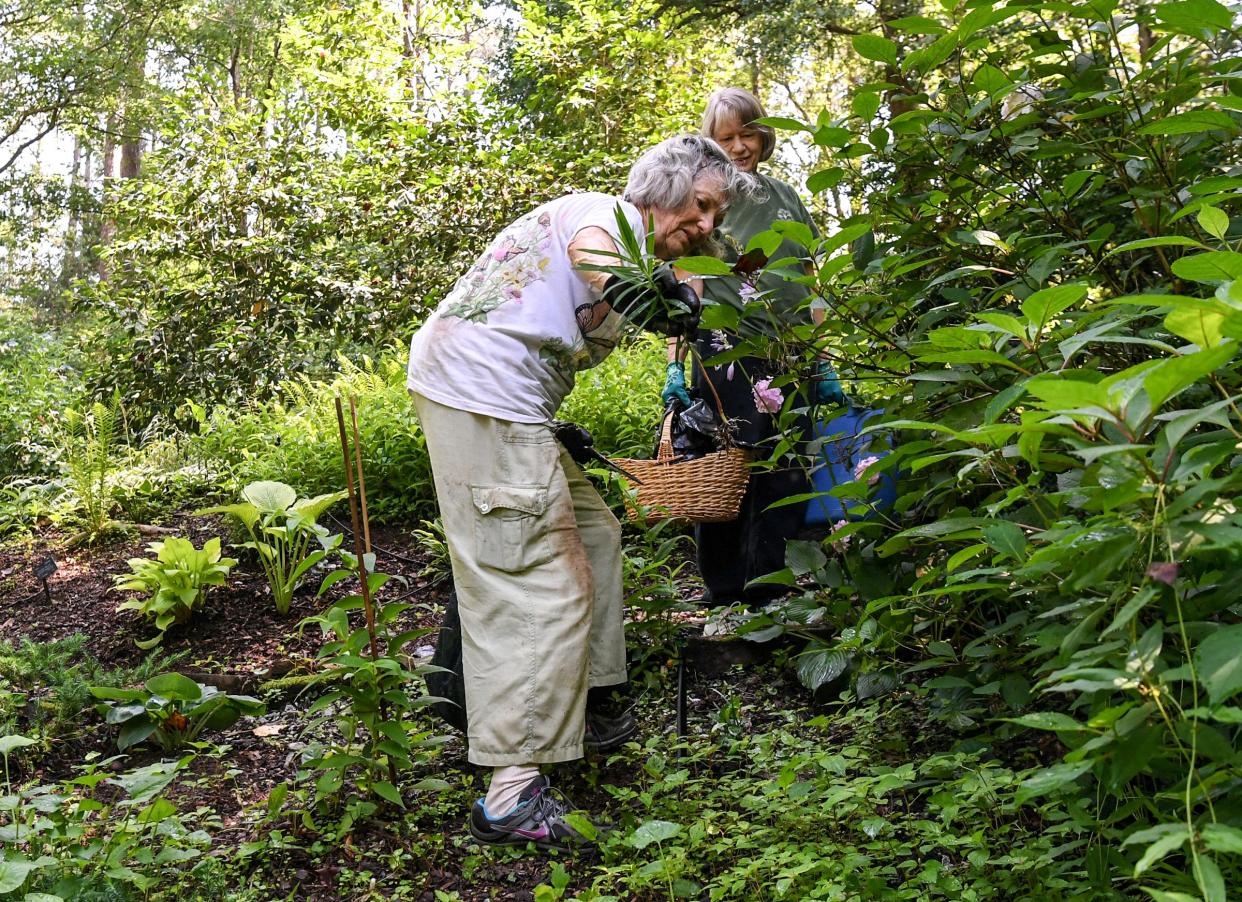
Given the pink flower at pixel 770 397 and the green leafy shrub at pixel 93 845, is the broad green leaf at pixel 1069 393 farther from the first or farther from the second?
the pink flower at pixel 770 397

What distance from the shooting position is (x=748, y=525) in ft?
12.6

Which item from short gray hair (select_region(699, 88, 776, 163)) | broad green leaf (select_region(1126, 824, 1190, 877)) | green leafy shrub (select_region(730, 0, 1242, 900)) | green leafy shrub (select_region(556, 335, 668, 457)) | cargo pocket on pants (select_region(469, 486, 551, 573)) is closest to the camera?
broad green leaf (select_region(1126, 824, 1190, 877))

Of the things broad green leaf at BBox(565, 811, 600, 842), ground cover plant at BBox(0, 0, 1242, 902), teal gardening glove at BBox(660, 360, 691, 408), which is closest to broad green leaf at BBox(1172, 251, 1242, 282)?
ground cover plant at BBox(0, 0, 1242, 902)

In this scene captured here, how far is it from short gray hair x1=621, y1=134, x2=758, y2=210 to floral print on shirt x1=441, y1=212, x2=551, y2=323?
0.25 metres

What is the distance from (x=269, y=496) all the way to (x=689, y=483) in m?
1.75

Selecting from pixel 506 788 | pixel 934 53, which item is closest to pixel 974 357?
pixel 934 53

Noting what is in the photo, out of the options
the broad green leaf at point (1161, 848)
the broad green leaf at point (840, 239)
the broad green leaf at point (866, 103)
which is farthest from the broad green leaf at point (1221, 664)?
the broad green leaf at point (866, 103)

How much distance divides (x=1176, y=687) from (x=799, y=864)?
101 cm

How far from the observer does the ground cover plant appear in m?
1.25

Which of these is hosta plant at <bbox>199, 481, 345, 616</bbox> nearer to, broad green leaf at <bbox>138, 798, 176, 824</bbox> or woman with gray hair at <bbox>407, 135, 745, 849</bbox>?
woman with gray hair at <bbox>407, 135, 745, 849</bbox>

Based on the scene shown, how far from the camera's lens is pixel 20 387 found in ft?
27.2

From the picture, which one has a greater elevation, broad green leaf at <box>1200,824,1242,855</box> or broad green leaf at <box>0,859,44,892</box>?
broad green leaf at <box>1200,824,1242,855</box>

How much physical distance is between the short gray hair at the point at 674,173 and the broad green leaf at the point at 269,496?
2.08 m

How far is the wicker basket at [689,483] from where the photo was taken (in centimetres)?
340
